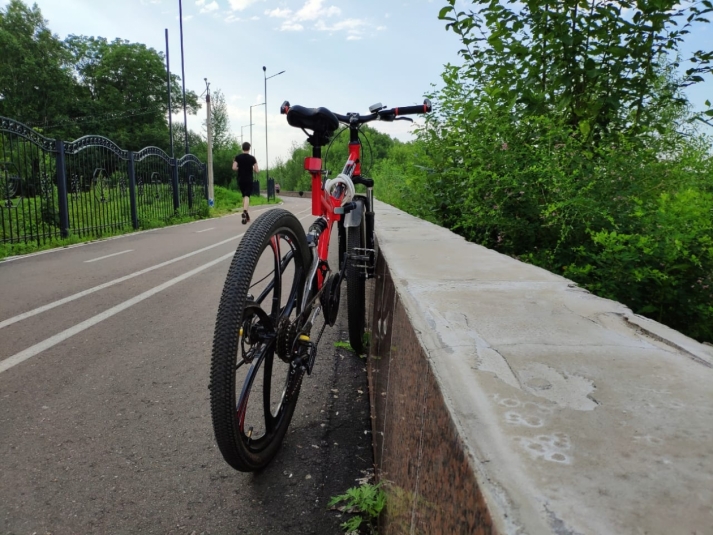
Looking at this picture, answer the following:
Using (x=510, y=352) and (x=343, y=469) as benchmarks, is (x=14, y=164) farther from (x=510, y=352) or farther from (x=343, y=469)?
(x=510, y=352)

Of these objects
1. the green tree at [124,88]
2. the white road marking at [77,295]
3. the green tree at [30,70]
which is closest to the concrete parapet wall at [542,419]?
the white road marking at [77,295]

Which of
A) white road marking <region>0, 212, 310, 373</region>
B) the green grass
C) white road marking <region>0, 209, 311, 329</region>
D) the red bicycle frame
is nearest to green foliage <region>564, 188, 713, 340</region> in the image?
the red bicycle frame

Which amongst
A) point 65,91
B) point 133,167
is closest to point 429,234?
point 133,167

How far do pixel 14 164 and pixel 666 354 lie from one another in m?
12.0

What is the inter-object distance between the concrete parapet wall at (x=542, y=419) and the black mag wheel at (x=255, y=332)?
53 centimetres

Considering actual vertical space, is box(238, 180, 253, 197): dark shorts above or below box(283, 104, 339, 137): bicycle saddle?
below

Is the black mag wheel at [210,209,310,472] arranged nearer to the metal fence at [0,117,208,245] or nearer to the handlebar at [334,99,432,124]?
the handlebar at [334,99,432,124]

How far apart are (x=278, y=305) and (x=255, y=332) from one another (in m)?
0.24

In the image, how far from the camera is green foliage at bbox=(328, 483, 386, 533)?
1811mm

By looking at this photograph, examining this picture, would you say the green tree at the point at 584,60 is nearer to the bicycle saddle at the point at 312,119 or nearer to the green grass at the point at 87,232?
the bicycle saddle at the point at 312,119

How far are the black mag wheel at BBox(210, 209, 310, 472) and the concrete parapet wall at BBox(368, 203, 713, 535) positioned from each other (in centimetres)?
53

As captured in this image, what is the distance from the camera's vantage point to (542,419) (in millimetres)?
928

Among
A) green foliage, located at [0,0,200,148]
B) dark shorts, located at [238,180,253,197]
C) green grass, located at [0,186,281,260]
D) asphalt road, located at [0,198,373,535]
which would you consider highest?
→ green foliage, located at [0,0,200,148]

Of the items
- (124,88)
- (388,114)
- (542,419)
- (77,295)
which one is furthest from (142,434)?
(124,88)
